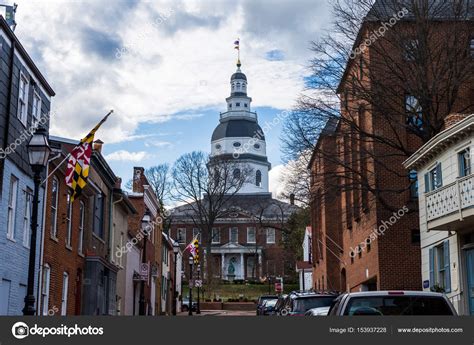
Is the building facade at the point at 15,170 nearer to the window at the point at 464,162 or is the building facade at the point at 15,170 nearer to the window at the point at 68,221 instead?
the window at the point at 68,221

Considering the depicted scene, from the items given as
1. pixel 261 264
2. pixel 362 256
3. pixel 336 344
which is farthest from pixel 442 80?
pixel 261 264

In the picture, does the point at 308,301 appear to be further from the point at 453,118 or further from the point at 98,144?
the point at 98,144

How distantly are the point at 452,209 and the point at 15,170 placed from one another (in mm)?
13549

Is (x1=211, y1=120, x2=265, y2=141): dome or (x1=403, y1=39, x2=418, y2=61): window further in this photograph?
(x1=211, y1=120, x2=265, y2=141): dome

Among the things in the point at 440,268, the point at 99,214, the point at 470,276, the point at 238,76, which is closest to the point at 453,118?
the point at 440,268

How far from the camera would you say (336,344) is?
802 cm

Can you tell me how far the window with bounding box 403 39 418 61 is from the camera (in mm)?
29672

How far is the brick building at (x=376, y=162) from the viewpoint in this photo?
30.5m

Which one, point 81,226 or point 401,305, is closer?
point 401,305

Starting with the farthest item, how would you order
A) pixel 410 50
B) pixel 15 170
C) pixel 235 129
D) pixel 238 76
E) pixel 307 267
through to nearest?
pixel 238 76 → pixel 235 129 → pixel 307 267 → pixel 410 50 → pixel 15 170

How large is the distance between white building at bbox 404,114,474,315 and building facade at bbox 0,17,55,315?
1294cm

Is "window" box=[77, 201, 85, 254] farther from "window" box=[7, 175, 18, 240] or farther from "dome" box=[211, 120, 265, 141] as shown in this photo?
"dome" box=[211, 120, 265, 141]

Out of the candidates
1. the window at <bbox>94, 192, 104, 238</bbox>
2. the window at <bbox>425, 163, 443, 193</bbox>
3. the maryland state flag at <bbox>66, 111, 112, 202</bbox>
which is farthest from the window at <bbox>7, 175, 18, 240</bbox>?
the window at <bbox>425, 163, 443, 193</bbox>

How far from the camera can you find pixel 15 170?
67.4 feet
